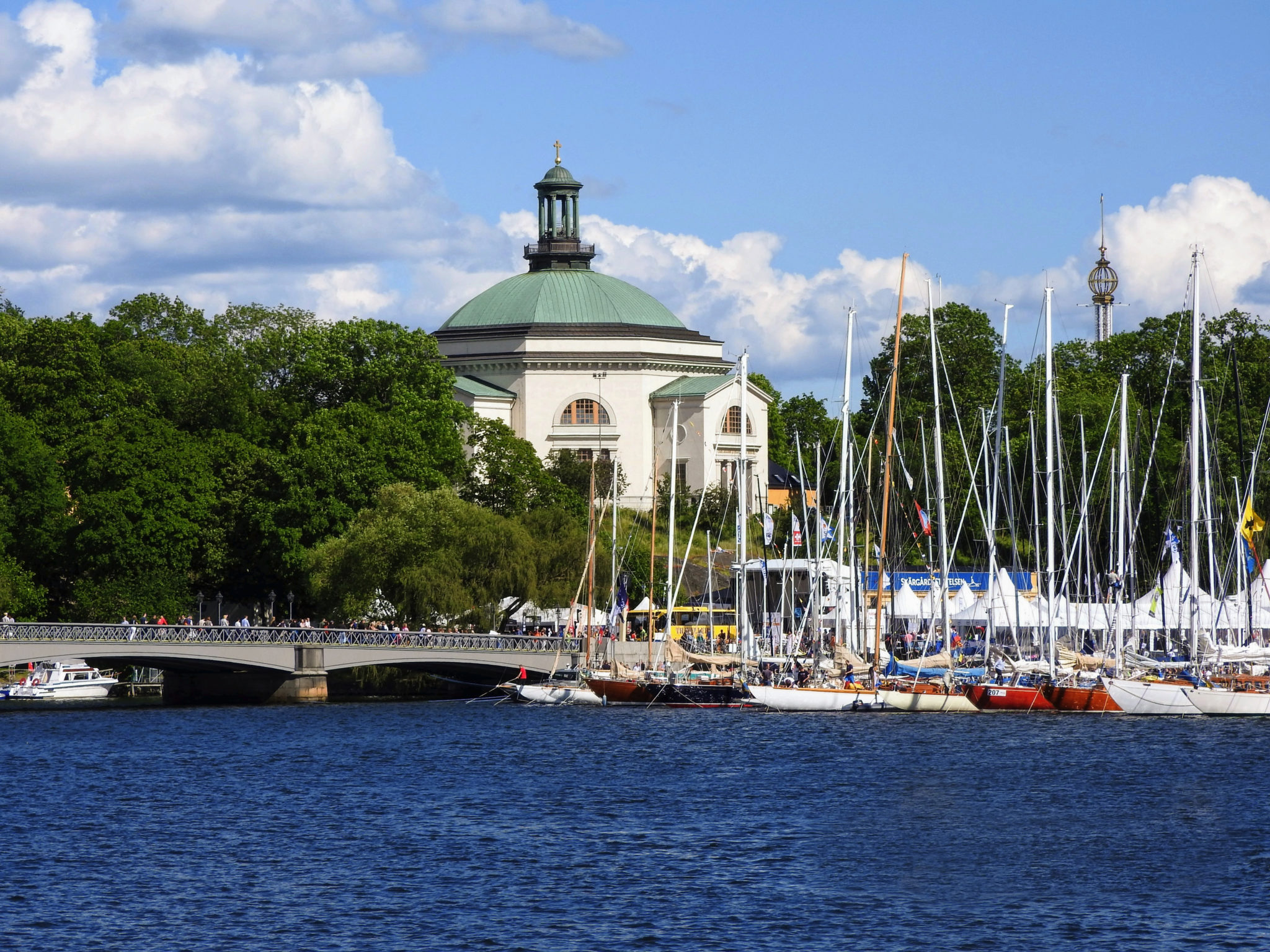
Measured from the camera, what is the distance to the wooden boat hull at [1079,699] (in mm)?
66562

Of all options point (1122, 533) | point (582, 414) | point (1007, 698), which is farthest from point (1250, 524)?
point (582, 414)

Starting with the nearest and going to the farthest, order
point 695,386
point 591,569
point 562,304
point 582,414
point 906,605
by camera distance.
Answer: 1. point 591,569
2. point 906,605
3. point 695,386
4. point 582,414
5. point 562,304

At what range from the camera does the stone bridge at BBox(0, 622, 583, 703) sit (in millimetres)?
72062

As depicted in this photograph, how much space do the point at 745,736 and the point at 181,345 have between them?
63.2 m

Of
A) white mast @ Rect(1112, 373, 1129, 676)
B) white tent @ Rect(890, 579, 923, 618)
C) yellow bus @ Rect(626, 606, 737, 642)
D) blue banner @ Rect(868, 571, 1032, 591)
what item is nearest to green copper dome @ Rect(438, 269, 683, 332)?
yellow bus @ Rect(626, 606, 737, 642)

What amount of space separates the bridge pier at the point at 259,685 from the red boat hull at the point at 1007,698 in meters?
24.4

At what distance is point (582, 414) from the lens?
397 feet

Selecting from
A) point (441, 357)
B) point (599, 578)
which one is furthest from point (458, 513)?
point (441, 357)

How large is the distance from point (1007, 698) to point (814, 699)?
6202 millimetres

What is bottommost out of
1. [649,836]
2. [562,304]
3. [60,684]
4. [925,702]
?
[649,836]

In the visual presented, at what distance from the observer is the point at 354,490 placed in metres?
89.4

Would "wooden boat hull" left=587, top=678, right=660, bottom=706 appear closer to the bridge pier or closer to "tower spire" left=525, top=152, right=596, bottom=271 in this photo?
the bridge pier

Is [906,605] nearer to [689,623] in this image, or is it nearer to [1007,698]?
[689,623]

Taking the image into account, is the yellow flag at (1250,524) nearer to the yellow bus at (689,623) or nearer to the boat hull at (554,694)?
the boat hull at (554,694)
